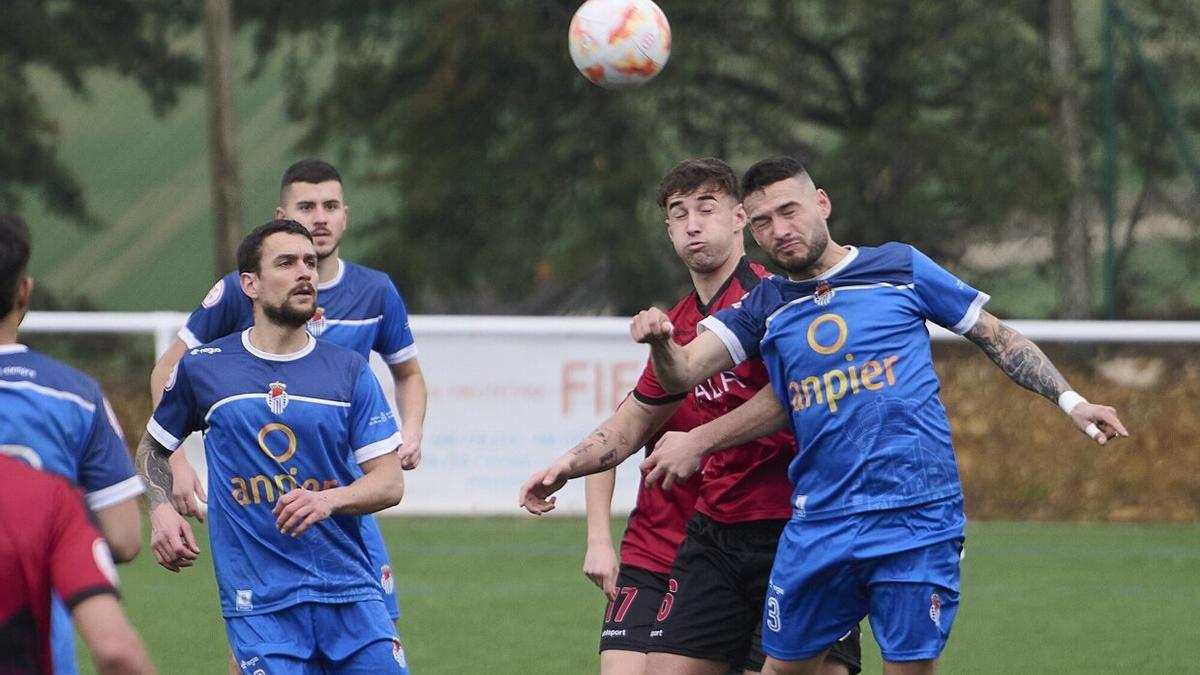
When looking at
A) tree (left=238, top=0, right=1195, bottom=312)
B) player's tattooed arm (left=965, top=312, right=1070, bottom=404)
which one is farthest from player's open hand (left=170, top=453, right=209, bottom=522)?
tree (left=238, top=0, right=1195, bottom=312)

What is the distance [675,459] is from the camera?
16.7 ft

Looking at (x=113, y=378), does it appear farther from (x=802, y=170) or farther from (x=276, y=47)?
(x=802, y=170)

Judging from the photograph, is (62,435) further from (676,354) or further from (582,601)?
(582,601)

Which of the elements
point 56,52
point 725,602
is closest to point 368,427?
point 725,602

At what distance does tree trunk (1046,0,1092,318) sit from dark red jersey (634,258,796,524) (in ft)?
33.7

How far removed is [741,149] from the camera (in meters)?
17.9

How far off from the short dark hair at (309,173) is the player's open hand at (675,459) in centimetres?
188

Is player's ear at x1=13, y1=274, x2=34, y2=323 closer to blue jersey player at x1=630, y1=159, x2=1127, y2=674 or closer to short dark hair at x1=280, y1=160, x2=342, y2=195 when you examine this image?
blue jersey player at x1=630, y1=159, x2=1127, y2=674

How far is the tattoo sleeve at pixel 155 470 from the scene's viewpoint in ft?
17.1

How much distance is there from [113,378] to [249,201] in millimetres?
10464

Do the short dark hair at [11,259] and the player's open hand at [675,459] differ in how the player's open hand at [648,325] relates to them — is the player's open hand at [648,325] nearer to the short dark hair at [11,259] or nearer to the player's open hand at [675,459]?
the player's open hand at [675,459]

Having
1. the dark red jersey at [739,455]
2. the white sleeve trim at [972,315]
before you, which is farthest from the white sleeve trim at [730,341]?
the white sleeve trim at [972,315]

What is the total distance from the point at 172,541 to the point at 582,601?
187 inches

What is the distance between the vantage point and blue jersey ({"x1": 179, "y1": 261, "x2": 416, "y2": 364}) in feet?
19.6
